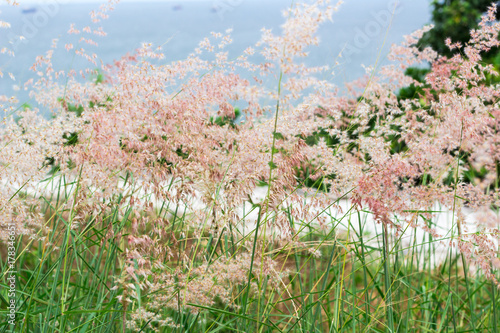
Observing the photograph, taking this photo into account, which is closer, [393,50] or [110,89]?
[110,89]

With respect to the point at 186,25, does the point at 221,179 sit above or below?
below

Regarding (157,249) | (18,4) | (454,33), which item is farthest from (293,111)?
(454,33)

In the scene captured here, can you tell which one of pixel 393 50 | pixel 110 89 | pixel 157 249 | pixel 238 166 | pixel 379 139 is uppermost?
pixel 393 50

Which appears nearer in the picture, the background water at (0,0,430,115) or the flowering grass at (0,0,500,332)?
the flowering grass at (0,0,500,332)

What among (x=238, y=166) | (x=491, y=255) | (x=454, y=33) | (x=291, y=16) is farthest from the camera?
(x=454, y=33)

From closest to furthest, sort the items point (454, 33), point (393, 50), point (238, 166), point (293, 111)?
point (238, 166) < point (293, 111) < point (393, 50) < point (454, 33)

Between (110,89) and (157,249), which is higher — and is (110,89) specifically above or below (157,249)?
above

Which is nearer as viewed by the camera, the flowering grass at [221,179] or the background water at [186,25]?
the flowering grass at [221,179]

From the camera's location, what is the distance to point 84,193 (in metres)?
1.82

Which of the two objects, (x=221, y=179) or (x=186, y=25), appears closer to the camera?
(x=221, y=179)

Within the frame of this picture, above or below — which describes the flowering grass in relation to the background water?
below

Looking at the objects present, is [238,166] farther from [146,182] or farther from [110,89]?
[110,89]

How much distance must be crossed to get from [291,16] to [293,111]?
0.41 meters

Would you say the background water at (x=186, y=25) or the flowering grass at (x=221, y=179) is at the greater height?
the background water at (x=186, y=25)
